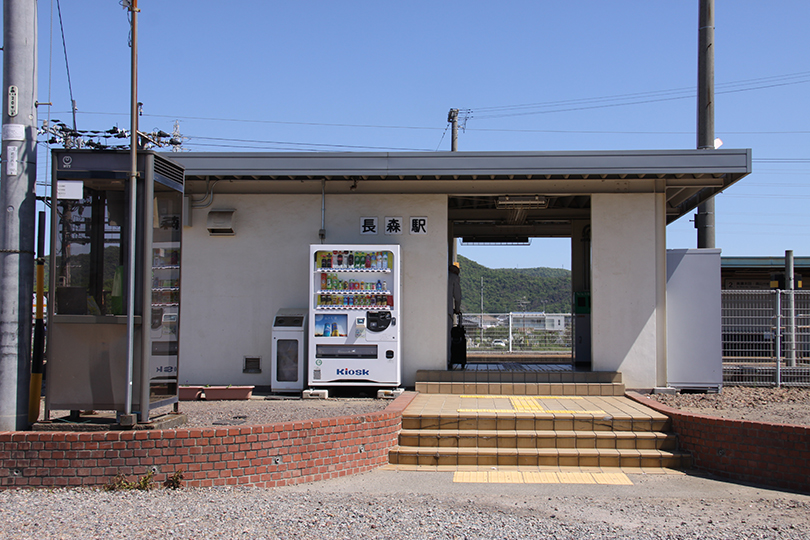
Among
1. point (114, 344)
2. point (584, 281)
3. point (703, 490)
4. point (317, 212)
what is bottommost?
point (703, 490)

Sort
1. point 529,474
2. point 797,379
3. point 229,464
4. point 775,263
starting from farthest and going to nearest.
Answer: point 775,263 < point 797,379 < point 529,474 < point 229,464

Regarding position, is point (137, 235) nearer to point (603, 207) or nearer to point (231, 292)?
point (231, 292)

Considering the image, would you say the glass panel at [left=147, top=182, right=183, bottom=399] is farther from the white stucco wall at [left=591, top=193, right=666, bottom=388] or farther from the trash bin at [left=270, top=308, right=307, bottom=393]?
the white stucco wall at [left=591, top=193, right=666, bottom=388]

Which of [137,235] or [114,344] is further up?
[137,235]

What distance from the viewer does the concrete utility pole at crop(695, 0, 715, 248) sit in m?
13.1

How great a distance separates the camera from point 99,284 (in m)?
→ 6.88

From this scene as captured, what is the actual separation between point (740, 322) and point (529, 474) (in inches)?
259

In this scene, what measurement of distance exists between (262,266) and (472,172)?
153 inches

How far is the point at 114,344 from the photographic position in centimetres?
660

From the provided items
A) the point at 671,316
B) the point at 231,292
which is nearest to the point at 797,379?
the point at 671,316

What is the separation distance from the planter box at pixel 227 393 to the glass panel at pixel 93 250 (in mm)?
3347

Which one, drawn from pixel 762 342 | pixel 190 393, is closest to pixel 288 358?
pixel 190 393

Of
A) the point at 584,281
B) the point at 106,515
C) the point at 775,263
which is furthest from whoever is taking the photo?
the point at 775,263

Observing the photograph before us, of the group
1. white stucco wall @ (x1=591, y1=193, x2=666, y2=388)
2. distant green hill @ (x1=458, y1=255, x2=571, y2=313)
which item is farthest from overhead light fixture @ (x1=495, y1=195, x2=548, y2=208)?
distant green hill @ (x1=458, y1=255, x2=571, y2=313)
